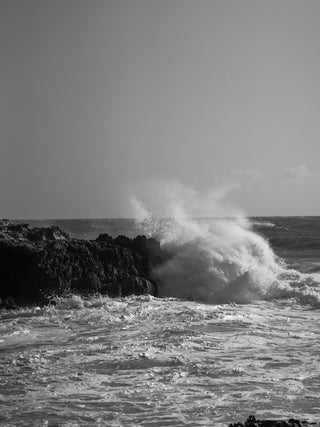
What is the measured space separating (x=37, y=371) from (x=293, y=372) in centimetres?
370

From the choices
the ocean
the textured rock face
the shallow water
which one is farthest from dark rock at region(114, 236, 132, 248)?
the shallow water

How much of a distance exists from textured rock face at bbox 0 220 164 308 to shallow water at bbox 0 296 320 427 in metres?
0.93

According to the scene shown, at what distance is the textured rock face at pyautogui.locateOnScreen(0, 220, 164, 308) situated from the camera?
1284 centimetres

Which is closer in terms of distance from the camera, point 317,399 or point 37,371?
point 317,399

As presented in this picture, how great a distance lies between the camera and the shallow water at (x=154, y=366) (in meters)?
6.00

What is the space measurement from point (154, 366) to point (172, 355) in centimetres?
60

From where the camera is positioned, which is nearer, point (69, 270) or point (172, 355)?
point (172, 355)

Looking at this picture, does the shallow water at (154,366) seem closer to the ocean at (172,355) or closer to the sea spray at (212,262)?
the ocean at (172,355)

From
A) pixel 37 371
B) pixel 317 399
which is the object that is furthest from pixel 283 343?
pixel 37 371

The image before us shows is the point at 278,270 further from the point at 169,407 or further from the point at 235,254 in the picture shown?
the point at 169,407

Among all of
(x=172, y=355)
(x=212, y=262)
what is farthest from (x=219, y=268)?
(x=172, y=355)

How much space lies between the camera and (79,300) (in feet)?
41.8

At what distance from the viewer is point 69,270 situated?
1350cm

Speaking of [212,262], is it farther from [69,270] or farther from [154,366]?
[154,366]
